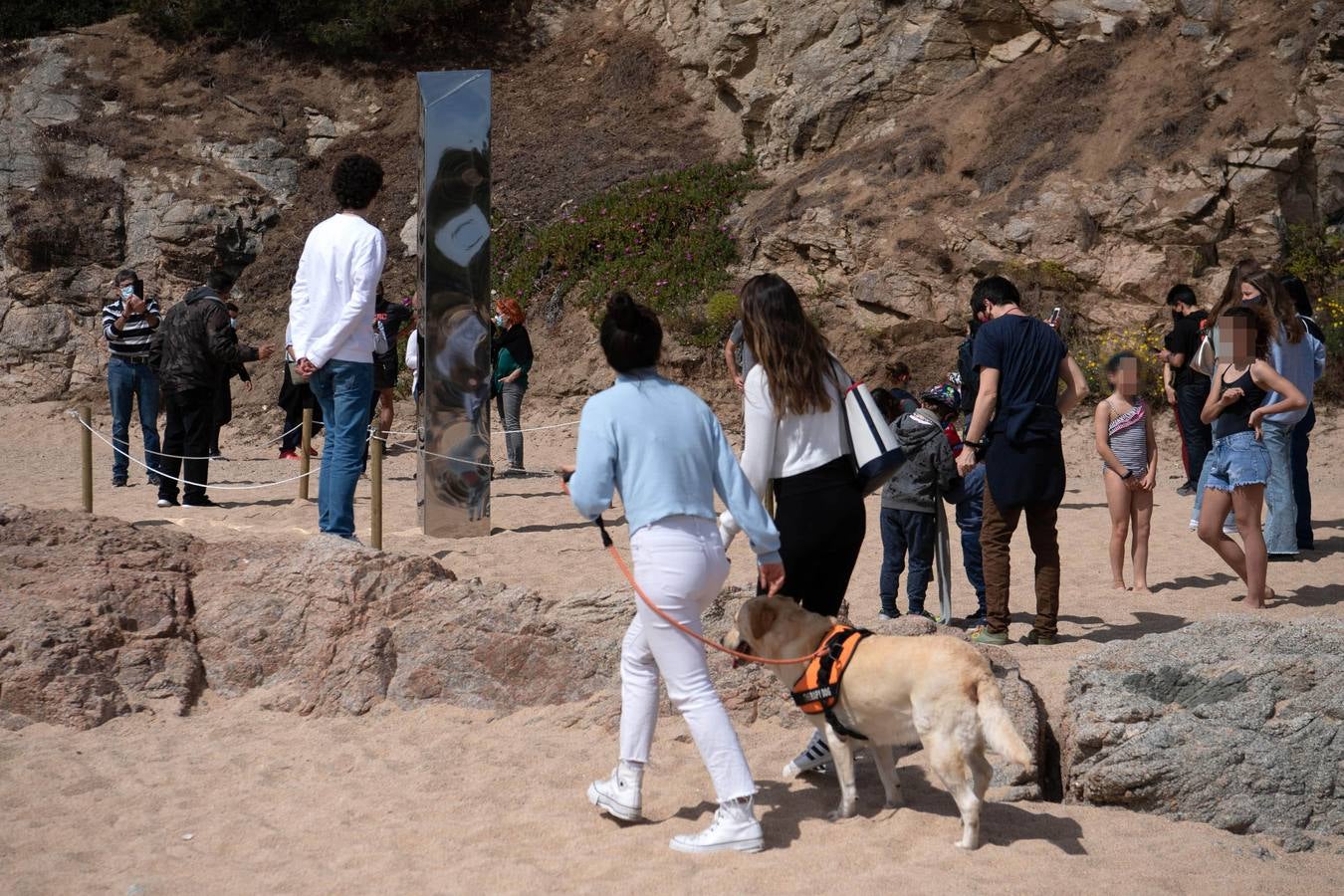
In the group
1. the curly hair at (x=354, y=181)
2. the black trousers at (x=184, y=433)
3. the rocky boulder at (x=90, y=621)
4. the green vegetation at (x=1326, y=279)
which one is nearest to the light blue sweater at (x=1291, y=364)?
the curly hair at (x=354, y=181)

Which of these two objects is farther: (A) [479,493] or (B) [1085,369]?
(B) [1085,369]

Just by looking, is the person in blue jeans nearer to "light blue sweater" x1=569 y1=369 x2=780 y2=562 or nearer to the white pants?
"light blue sweater" x1=569 y1=369 x2=780 y2=562

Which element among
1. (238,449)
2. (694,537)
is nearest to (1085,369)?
(238,449)

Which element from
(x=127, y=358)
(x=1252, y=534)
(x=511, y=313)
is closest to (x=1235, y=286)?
(x=1252, y=534)

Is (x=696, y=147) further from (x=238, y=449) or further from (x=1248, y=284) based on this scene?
(x=1248, y=284)

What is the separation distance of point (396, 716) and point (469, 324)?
4.49 m

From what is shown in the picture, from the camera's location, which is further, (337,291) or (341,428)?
(341,428)

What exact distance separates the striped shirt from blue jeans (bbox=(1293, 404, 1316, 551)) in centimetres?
1010

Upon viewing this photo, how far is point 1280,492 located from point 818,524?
5.35m

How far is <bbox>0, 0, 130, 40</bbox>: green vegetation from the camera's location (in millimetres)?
25891

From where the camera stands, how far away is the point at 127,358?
39.4ft

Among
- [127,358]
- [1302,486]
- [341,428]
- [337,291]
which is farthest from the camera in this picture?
[127,358]

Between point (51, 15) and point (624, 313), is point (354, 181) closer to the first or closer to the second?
point (624, 313)

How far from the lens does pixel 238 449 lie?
54.9ft
